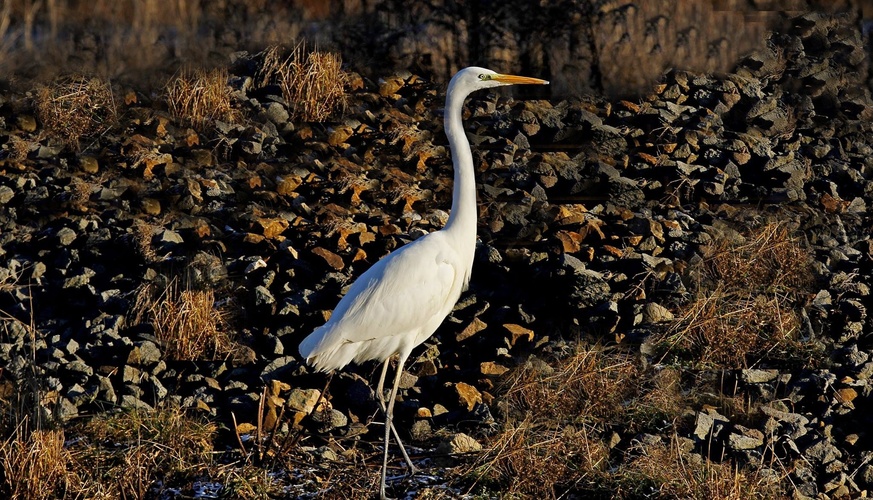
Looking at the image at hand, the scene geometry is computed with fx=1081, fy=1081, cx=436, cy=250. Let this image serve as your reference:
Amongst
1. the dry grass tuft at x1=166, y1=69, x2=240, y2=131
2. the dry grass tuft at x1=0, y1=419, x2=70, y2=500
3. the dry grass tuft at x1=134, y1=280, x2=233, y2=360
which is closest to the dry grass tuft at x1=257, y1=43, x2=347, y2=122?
the dry grass tuft at x1=166, y1=69, x2=240, y2=131

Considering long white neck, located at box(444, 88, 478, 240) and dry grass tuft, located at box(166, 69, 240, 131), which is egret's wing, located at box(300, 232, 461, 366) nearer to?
long white neck, located at box(444, 88, 478, 240)

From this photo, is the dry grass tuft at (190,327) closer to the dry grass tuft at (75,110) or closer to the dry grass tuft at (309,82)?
the dry grass tuft at (75,110)

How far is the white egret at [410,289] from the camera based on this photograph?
4.70 m

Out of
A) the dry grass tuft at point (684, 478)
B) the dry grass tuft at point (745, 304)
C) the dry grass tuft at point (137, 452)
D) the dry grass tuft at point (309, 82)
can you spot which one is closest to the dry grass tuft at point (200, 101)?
the dry grass tuft at point (309, 82)

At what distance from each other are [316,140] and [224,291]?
6.17 ft

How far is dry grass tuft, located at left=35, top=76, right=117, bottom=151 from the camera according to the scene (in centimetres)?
734

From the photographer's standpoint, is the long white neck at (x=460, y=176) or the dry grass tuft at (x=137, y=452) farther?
the long white neck at (x=460, y=176)

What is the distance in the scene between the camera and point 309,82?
762 cm

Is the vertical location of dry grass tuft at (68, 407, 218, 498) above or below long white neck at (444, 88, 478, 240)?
below

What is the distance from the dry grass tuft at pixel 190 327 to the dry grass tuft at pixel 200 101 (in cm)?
226

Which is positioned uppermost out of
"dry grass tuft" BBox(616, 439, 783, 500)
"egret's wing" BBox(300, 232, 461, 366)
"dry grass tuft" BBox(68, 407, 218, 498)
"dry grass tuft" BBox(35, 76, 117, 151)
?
"dry grass tuft" BBox(35, 76, 117, 151)

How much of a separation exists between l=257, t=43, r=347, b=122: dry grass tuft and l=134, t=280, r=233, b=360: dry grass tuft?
2423 mm

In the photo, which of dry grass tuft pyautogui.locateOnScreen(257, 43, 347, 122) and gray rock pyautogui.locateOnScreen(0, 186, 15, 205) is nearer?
gray rock pyautogui.locateOnScreen(0, 186, 15, 205)

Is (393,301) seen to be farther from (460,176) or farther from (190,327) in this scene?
(190,327)
